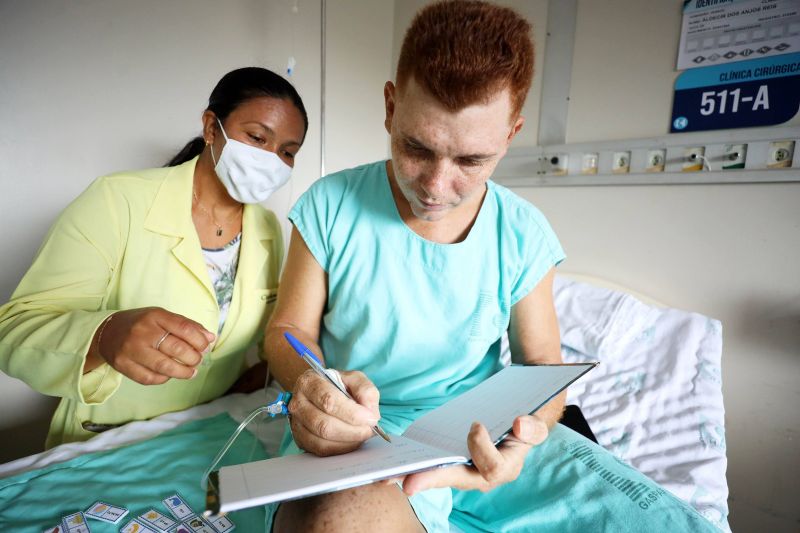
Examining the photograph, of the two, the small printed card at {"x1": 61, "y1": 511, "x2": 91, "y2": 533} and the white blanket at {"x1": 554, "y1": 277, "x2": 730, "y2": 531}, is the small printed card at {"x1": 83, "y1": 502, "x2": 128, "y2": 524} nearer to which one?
the small printed card at {"x1": 61, "y1": 511, "x2": 91, "y2": 533}

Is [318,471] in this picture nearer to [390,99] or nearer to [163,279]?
[390,99]

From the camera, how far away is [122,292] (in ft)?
3.47

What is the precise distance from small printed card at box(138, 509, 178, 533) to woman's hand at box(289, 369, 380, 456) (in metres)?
0.36

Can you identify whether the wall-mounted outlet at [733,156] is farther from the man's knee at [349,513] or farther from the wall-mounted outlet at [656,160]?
the man's knee at [349,513]

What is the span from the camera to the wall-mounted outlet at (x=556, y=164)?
5.70 ft

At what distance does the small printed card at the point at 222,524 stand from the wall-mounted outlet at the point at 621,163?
5.43 ft

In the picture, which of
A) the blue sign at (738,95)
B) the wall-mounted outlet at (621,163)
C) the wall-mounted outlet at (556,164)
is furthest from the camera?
the wall-mounted outlet at (556,164)

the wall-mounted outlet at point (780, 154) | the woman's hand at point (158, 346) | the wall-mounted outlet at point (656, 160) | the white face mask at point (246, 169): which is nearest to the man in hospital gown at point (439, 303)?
the woman's hand at point (158, 346)

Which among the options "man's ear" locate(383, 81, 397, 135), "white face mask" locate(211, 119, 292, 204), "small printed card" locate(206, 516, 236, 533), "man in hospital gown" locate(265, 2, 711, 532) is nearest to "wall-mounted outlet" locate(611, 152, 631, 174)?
"man in hospital gown" locate(265, 2, 711, 532)

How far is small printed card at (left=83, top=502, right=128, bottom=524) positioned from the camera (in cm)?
76

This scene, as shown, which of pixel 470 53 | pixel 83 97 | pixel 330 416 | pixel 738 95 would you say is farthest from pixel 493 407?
pixel 83 97

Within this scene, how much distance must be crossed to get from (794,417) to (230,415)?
5.80 feet

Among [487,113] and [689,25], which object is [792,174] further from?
[487,113]

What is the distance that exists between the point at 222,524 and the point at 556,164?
5.45 feet
